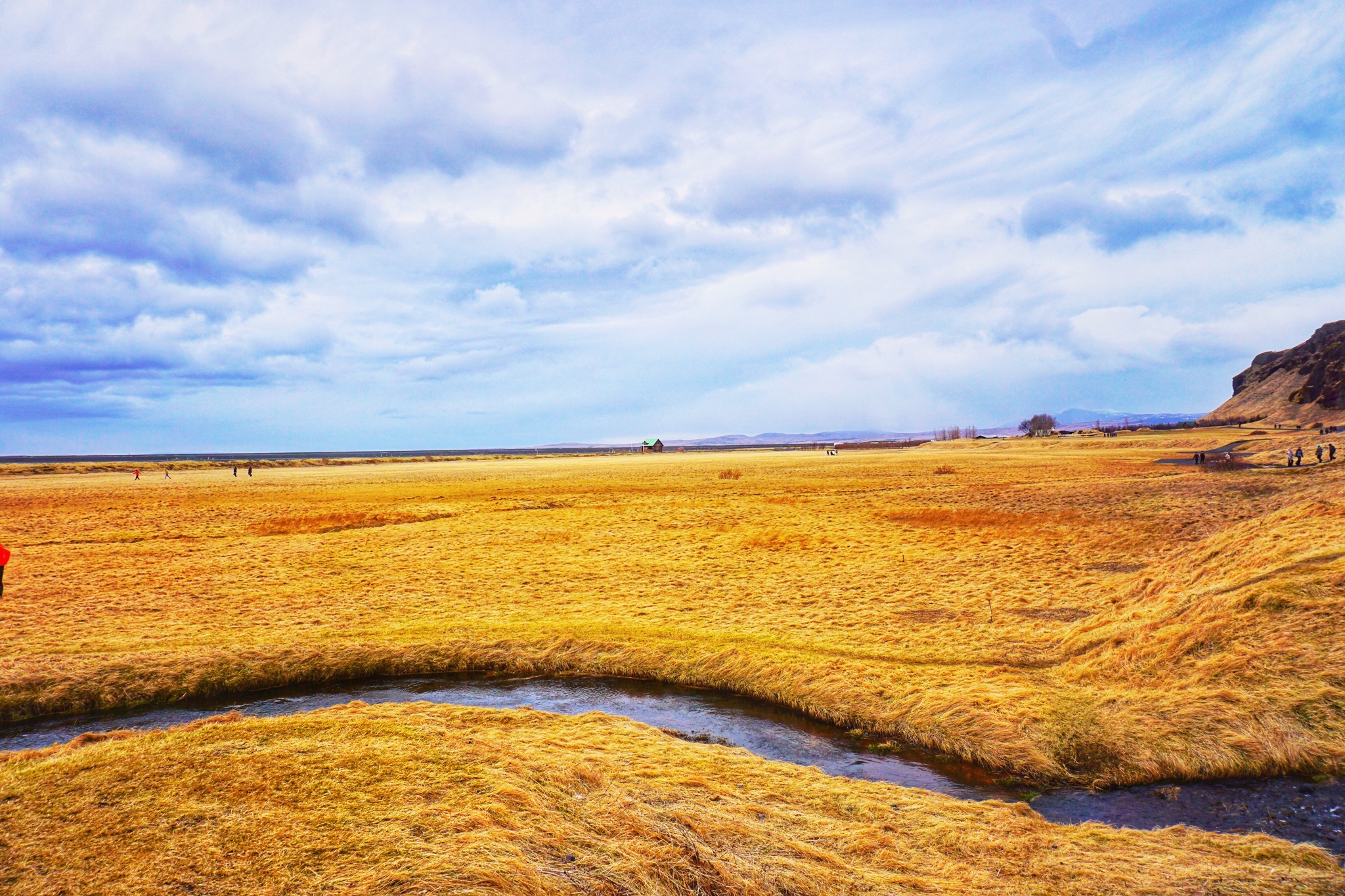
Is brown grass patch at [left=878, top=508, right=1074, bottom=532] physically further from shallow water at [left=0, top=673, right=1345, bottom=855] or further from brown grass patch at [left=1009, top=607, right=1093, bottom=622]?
shallow water at [left=0, top=673, right=1345, bottom=855]

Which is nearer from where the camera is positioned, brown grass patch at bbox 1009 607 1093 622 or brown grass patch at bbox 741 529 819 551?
brown grass patch at bbox 1009 607 1093 622

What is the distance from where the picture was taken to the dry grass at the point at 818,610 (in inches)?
451

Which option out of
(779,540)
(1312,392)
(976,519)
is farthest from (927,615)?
(1312,392)

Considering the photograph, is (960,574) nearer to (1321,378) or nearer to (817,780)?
(817,780)

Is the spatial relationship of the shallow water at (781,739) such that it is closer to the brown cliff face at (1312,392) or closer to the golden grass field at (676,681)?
the golden grass field at (676,681)

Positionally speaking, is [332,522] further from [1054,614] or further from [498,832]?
[498,832]

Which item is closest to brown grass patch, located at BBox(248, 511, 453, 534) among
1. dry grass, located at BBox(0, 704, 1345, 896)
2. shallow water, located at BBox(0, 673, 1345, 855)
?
shallow water, located at BBox(0, 673, 1345, 855)

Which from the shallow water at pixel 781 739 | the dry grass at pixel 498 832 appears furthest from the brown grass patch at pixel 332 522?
the dry grass at pixel 498 832

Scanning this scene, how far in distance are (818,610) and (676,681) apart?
6089 millimetres

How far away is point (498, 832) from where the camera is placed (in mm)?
6422

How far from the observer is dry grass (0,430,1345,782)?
451 inches

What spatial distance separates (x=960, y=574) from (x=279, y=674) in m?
21.0

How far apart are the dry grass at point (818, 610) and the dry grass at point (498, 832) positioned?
3.34 m

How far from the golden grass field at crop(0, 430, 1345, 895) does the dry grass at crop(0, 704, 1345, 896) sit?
0.14 feet
